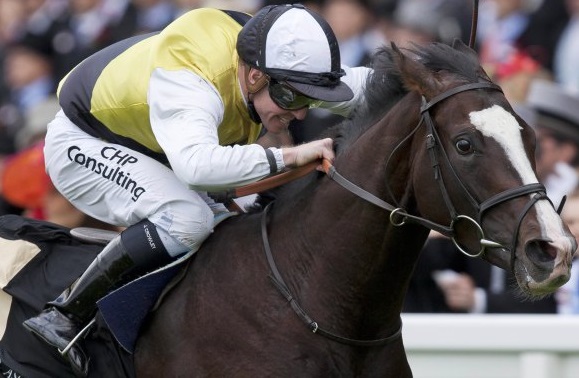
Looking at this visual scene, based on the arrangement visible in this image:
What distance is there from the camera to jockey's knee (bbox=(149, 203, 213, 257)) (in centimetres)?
455

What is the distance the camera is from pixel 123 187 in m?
4.74

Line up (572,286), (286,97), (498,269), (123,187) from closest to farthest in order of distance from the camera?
(286,97)
(123,187)
(572,286)
(498,269)

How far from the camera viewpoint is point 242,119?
15.7 feet

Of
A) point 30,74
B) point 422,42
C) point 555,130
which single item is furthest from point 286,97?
point 30,74

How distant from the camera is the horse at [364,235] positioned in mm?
4012

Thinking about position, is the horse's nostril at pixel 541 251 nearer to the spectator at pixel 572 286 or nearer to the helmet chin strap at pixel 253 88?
the helmet chin strap at pixel 253 88

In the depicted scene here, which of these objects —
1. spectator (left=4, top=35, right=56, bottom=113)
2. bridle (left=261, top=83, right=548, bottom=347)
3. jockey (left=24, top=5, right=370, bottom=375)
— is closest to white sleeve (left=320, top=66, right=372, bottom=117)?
jockey (left=24, top=5, right=370, bottom=375)

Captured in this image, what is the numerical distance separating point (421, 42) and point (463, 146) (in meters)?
2.17

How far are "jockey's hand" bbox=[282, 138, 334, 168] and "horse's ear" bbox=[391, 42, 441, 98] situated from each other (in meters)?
0.38

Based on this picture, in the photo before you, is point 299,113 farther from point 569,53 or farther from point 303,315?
point 569,53

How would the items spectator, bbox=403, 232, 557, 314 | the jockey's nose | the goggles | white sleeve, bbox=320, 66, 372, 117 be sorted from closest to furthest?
the goggles → the jockey's nose → white sleeve, bbox=320, 66, 372, 117 → spectator, bbox=403, 232, 557, 314

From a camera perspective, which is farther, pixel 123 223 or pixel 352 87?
pixel 352 87

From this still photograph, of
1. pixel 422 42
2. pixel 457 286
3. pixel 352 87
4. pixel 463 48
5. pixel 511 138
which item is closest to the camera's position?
pixel 511 138

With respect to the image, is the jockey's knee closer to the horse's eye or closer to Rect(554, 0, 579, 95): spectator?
the horse's eye
